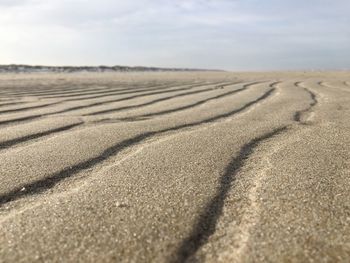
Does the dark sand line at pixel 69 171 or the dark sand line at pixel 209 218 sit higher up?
the dark sand line at pixel 209 218

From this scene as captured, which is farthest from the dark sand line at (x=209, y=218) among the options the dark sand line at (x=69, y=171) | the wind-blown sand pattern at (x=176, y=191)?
the dark sand line at (x=69, y=171)

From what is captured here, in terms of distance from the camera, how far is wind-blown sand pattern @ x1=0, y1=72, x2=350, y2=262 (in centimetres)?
98

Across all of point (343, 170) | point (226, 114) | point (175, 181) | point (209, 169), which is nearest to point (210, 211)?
point (175, 181)

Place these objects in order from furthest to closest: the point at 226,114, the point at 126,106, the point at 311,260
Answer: the point at 126,106, the point at 226,114, the point at 311,260

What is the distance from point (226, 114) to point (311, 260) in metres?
1.96

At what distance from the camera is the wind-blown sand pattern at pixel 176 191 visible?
98cm

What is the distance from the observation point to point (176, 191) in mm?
1325

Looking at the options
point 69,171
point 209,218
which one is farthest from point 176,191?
point 69,171

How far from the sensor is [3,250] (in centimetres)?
97

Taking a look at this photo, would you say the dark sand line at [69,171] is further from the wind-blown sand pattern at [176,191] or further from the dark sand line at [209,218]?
the dark sand line at [209,218]

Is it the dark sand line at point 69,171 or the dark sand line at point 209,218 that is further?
the dark sand line at point 69,171

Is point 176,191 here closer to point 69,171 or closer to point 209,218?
point 209,218

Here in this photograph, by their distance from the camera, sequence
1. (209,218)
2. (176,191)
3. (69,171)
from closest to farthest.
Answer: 1. (209,218)
2. (176,191)
3. (69,171)

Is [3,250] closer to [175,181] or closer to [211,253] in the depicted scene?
[211,253]
